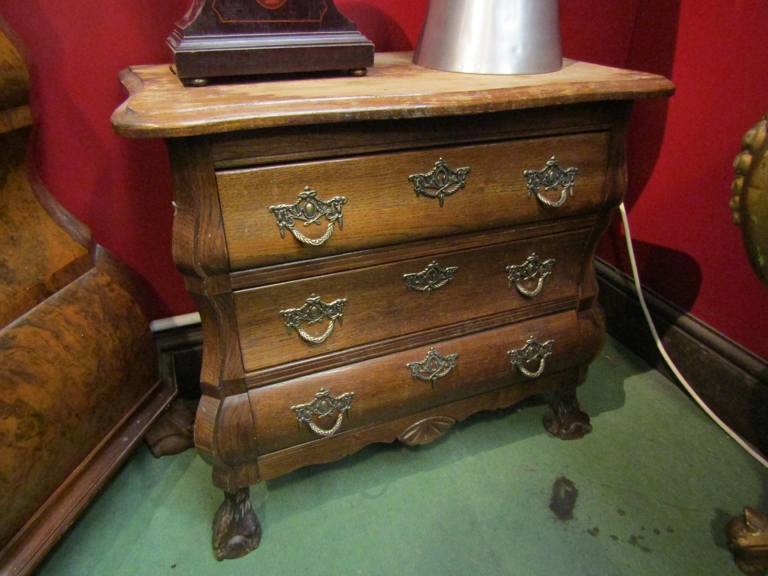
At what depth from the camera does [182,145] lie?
2.23 ft

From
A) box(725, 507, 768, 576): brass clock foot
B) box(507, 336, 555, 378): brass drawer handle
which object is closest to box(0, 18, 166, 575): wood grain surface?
box(507, 336, 555, 378): brass drawer handle

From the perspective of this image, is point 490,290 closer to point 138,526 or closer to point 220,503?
point 220,503

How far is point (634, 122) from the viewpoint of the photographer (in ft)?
4.77

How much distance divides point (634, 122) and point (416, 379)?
104 cm

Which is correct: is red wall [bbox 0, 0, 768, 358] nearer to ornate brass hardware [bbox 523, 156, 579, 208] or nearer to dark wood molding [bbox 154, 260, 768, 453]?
dark wood molding [bbox 154, 260, 768, 453]

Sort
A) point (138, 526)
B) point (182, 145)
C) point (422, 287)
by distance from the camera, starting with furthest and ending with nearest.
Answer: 1. point (138, 526)
2. point (422, 287)
3. point (182, 145)

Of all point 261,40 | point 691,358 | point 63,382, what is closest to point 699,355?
point 691,358

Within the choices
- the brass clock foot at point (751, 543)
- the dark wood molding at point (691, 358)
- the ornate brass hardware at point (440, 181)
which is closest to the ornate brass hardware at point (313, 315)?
the ornate brass hardware at point (440, 181)

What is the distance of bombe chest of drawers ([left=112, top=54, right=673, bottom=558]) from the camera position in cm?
71

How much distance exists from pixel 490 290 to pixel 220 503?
0.73 meters

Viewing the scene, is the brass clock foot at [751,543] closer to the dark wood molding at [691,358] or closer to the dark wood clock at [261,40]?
the dark wood molding at [691,358]

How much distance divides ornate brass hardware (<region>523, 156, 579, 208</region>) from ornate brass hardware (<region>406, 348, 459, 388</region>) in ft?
1.12

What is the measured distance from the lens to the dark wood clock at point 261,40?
0.74 metres

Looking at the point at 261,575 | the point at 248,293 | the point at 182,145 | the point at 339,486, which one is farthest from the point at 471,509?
the point at 182,145
